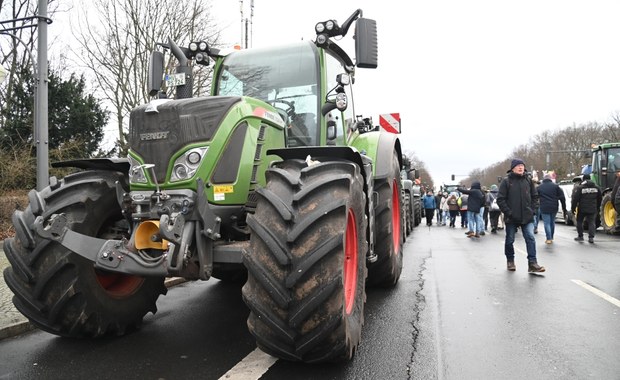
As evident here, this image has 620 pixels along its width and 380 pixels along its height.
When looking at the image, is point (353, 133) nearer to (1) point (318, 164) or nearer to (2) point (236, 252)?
(1) point (318, 164)

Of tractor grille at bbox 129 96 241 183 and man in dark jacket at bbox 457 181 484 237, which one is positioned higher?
tractor grille at bbox 129 96 241 183

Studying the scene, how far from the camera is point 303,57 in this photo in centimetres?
473

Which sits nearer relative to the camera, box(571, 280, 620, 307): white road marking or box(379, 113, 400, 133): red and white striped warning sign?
box(571, 280, 620, 307): white road marking

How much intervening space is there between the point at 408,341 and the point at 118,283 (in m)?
2.69

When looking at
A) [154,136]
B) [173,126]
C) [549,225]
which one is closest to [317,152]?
[173,126]

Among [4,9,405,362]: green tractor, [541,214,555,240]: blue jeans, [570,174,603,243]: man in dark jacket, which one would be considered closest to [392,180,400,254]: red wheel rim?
[4,9,405,362]: green tractor

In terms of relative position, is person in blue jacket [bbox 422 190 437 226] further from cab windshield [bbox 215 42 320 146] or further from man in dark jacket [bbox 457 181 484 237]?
cab windshield [bbox 215 42 320 146]

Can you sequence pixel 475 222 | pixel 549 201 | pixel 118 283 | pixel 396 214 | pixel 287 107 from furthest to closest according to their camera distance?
pixel 475 222, pixel 549 201, pixel 396 214, pixel 287 107, pixel 118 283

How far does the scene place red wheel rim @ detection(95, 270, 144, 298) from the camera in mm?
3996

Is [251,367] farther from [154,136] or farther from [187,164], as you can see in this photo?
[154,136]

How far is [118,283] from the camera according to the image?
4.15 meters

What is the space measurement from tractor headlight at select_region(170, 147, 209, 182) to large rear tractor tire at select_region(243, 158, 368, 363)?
0.64 metres

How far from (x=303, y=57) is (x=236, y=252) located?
237 cm

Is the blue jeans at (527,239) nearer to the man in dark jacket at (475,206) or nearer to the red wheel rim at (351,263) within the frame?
the red wheel rim at (351,263)
